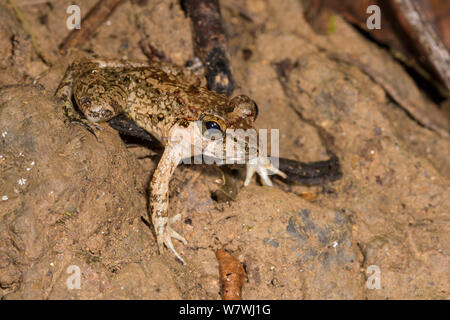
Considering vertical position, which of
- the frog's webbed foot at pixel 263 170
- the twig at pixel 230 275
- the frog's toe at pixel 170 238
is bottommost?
the twig at pixel 230 275

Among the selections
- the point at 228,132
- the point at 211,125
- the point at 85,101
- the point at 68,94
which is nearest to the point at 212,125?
the point at 211,125

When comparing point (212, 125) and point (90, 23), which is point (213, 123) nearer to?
point (212, 125)

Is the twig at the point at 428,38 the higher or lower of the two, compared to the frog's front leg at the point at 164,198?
higher

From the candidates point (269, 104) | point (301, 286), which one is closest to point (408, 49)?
point (269, 104)

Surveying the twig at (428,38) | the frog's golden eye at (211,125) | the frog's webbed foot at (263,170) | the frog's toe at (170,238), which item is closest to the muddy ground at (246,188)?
the frog's toe at (170,238)

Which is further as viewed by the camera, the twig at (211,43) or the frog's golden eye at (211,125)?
the twig at (211,43)

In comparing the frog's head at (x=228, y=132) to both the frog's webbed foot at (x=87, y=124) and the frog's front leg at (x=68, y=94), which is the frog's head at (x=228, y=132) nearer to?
the frog's webbed foot at (x=87, y=124)

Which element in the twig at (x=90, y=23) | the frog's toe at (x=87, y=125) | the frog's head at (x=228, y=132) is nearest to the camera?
the frog's toe at (x=87, y=125)
